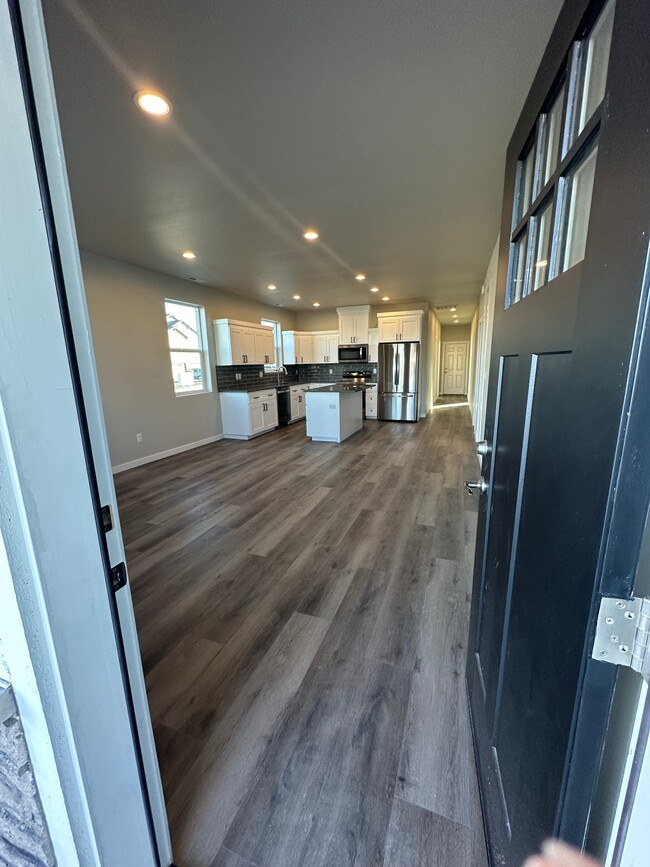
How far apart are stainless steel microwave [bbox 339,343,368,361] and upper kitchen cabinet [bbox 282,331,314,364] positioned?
903 mm

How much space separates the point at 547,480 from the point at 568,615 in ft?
0.79

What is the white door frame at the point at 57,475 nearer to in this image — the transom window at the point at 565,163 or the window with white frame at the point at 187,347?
the transom window at the point at 565,163

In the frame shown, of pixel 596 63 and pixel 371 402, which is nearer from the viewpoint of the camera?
pixel 596 63

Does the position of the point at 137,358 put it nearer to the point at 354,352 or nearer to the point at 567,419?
the point at 354,352

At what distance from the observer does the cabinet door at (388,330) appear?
7.41 metres

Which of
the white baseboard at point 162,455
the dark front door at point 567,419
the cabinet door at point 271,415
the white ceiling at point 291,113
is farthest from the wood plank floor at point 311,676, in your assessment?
the cabinet door at point 271,415

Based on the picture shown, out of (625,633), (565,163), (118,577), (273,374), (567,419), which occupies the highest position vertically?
(565,163)

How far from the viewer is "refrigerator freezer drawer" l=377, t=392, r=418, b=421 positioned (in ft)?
24.8

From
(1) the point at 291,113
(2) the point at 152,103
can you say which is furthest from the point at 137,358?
(1) the point at 291,113

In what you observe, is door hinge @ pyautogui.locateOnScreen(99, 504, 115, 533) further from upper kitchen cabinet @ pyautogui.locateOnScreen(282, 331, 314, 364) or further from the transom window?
upper kitchen cabinet @ pyautogui.locateOnScreen(282, 331, 314, 364)

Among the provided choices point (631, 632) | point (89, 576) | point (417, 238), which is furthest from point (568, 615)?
point (417, 238)

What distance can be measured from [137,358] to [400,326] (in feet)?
16.8

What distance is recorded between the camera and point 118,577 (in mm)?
752

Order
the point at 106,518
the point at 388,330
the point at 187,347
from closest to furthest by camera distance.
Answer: the point at 106,518, the point at 187,347, the point at 388,330
